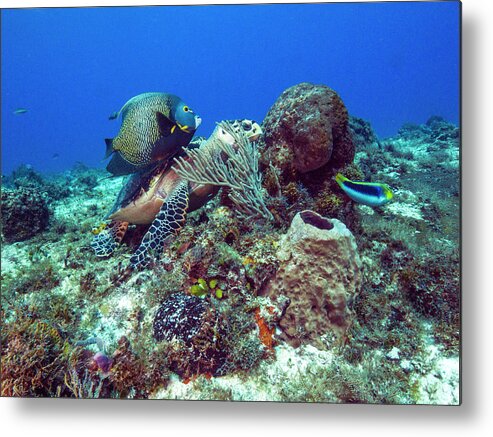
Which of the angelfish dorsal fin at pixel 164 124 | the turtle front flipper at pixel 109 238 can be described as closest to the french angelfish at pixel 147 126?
the angelfish dorsal fin at pixel 164 124

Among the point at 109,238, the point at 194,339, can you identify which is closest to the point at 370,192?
the point at 194,339

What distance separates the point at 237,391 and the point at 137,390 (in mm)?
731

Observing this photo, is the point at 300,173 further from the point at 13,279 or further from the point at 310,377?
the point at 13,279

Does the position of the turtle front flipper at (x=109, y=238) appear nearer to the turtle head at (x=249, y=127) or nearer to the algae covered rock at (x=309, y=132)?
the turtle head at (x=249, y=127)

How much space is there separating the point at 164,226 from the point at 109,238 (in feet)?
2.90

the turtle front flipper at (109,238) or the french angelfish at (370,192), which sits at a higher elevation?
the french angelfish at (370,192)

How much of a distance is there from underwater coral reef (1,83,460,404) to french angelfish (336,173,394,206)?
17mm

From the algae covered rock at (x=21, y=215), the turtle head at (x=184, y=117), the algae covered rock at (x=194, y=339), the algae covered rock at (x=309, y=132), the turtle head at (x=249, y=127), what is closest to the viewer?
the algae covered rock at (x=194, y=339)

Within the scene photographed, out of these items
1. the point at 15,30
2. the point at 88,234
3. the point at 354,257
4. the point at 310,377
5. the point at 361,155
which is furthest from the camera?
the point at 361,155

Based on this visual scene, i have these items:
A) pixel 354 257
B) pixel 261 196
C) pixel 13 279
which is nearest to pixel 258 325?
pixel 354 257

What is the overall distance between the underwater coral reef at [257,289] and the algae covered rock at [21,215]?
0.29 m

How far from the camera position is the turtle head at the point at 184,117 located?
296cm

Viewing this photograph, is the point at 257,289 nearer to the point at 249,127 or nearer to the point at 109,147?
the point at 249,127

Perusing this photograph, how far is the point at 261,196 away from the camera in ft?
10.0
